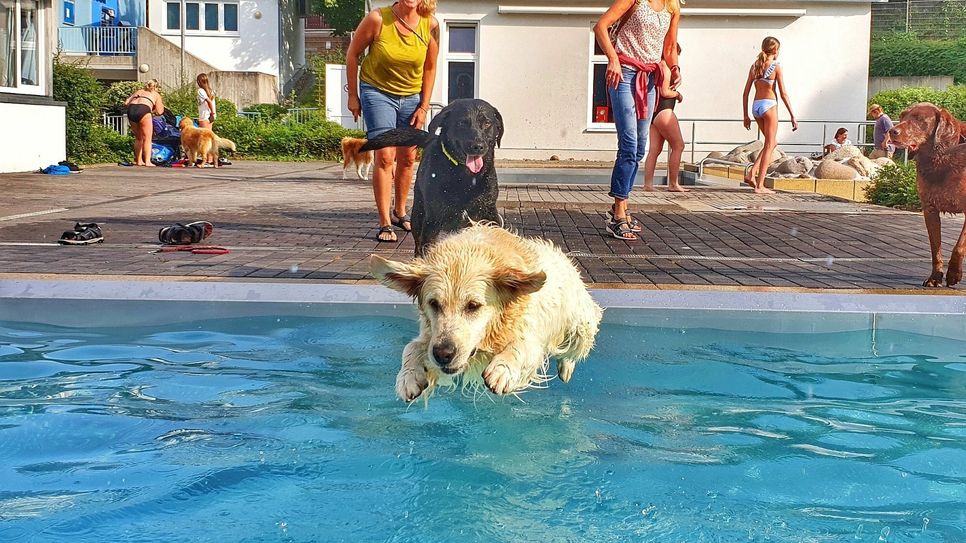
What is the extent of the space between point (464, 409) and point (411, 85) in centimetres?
402

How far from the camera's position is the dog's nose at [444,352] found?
Answer: 11.2 feet

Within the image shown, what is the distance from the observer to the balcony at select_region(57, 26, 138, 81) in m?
36.5

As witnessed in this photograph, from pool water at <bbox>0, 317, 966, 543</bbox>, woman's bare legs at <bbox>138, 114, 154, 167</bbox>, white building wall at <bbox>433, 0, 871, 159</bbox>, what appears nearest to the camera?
pool water at <bbox>0, 317, 966, 543</bbox>

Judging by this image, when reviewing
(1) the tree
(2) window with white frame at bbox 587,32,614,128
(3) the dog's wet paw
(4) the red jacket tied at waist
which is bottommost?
(3) the dog's wet paw

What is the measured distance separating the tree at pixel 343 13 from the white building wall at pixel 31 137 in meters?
26.1

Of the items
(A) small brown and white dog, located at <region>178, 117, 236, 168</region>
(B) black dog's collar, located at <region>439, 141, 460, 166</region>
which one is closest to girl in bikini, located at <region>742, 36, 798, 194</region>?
(B) black dog's collar, located at <region>439, 141, 460, 166</region>

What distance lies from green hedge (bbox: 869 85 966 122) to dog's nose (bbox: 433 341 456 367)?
85.4 feet

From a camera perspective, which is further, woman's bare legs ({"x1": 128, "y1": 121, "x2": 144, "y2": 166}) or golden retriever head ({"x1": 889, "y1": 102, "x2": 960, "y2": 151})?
woman's bare legs ({"x1": 128, "y1": 121, "x2": 144, "y2": 166})

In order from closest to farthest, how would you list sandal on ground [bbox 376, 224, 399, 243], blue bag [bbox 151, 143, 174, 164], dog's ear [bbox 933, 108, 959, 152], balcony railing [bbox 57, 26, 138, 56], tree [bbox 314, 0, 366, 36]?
dog's ear [bbox 933, 108, 959, 152]
sandal on ground [bbox 376, 224, 399, 243]
blue bag [bbox 151, 143, 174, 164]
balcony railing [bbox 57, 26, 138, 56]
tree [bbox 314, 0, 366, 36]

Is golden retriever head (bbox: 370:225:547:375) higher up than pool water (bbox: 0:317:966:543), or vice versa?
golden retriever head (bbox: 370:225:547:375)

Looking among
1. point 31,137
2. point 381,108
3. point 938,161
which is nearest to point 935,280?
point 938,161

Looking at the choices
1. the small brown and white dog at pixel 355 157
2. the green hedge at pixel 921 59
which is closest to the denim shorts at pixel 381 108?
the small brown and white dog at pixel 355 157

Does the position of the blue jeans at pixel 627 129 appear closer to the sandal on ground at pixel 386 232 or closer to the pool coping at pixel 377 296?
the sandal on ground at pixel 386 232

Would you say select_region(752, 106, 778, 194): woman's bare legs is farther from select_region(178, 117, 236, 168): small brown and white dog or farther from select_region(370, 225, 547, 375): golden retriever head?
select_region(178, 117, 236, 168): small brown and white dog
